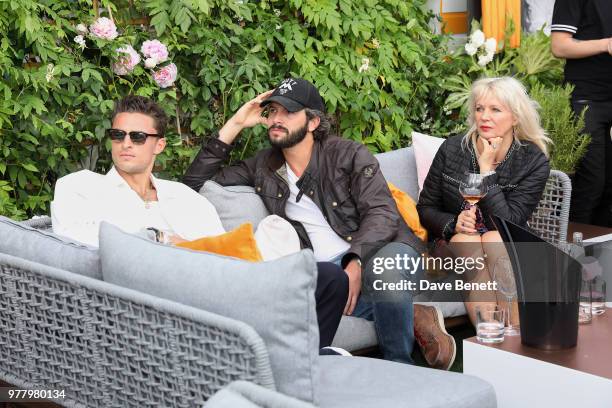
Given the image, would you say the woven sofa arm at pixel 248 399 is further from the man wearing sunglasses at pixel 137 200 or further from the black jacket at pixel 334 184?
the black jacket at pixel 334 184

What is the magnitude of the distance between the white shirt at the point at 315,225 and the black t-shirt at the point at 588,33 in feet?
7.59

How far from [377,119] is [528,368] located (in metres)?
2.67

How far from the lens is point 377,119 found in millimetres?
5621

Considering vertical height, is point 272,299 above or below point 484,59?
below

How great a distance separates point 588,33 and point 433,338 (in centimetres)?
260

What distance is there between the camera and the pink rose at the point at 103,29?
4.40m

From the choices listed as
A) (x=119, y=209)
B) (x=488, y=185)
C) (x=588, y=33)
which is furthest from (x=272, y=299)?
(x=588, y=33)

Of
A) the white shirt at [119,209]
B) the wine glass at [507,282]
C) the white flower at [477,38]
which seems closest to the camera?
the wine glass at [507,282]

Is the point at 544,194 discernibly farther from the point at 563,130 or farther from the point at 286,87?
the point at 286,87

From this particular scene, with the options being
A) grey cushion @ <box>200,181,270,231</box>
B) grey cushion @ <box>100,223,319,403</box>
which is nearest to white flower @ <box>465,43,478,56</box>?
grey cushion @ <box>200,181,270,231</box>

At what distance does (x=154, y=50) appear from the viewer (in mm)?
4566

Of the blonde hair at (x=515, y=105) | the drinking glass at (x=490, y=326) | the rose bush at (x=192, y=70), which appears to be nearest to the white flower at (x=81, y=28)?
the rose bush at (x=192, y=70)

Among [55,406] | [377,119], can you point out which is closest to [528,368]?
[55,406]

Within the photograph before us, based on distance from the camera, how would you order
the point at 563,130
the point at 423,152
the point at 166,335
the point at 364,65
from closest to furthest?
the point at 166,335, the point at 423,152, the point at 364,65, the point at 563,130
